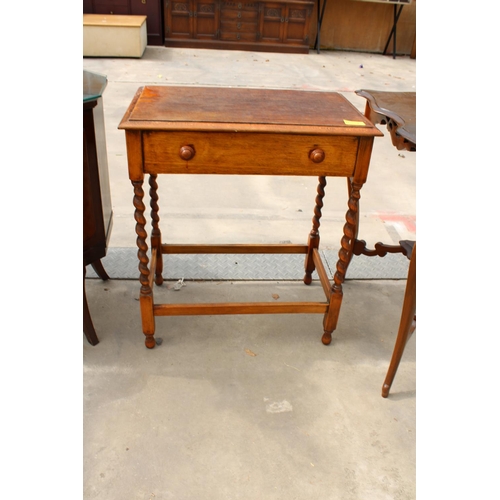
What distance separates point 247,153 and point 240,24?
7004 millimetres

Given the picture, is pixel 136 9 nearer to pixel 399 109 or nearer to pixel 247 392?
pixel 399 109

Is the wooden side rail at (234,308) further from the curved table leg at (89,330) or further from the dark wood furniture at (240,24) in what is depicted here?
the dark wood furniture at (240,24)

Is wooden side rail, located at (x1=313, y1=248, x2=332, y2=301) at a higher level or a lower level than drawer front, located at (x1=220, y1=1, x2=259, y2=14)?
lower

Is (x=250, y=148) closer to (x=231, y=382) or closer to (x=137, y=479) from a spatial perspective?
(x=231, y=382)

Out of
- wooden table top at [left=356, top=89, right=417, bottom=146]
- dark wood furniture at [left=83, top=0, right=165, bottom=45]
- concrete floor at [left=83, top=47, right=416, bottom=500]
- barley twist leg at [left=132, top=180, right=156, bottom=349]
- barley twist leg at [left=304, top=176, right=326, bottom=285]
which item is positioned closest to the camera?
concrete floor at [left=83, top=47, right=416, bottom=500]

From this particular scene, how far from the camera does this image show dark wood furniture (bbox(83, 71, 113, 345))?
1738mm

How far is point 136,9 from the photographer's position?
7461mm

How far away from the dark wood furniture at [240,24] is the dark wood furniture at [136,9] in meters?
0.14

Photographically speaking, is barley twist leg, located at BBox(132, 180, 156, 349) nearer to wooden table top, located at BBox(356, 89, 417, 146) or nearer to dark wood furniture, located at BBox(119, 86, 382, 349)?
dark wood furniture, located at BBox(119, 86, 382, 349)

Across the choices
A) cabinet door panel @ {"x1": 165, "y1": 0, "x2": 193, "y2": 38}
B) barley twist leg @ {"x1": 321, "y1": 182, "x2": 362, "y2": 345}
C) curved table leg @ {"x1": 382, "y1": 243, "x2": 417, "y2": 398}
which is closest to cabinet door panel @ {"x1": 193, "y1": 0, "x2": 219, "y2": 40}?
cabinet door panel @ {"x1": 165, "y1": 0, "x2": 193, "y2": 38}

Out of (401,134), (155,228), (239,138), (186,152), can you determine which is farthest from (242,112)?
(155,228)

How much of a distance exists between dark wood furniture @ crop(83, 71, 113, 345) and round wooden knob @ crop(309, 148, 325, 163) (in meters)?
0.78

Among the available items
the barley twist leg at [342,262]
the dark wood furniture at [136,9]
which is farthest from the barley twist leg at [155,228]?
the dark wood furniture at [136,9]

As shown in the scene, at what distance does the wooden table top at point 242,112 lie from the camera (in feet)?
5.30
